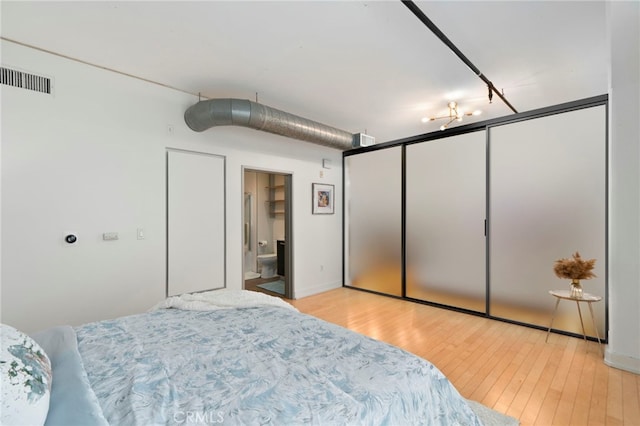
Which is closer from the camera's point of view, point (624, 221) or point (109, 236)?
point (624, 221)

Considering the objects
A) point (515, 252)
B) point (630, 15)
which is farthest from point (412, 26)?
point (515, 252)

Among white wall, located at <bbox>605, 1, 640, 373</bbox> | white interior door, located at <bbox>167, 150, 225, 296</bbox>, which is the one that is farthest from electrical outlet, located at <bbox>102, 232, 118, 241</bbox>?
white wall, located at <bbox>605, 1, 640, 373</bbox>

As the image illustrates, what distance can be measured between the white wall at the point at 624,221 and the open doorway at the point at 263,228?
4589 mm

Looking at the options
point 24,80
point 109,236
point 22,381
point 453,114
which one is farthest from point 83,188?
point 453,114

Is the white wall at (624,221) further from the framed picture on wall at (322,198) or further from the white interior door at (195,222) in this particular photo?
the white interior door at (195,222)

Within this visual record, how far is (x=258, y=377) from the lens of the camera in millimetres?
1286

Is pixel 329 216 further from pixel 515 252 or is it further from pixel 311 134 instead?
pixel 515 252

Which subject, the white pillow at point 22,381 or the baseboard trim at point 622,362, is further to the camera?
the baseboard trim at point 622,362

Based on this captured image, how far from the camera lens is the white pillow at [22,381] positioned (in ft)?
2.85

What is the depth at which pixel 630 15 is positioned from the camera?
6.03 feet

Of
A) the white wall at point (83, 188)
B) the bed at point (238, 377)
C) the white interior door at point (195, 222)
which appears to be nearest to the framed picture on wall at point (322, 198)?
the white interior door at point (195, 222)

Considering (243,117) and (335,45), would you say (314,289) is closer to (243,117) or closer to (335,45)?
(243,117)

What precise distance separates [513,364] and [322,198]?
11.2 ft

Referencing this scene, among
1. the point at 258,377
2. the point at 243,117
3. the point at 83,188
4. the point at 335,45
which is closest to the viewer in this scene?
the point at 258,377
